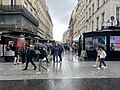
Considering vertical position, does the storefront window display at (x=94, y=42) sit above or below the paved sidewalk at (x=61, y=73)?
above

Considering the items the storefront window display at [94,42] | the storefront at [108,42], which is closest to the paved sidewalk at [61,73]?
the storefront at [108,42]

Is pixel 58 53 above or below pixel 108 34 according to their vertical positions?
below

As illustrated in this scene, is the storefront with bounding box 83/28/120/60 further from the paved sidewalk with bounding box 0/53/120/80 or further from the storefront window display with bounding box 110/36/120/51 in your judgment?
the paved sidewalk with bounding box 0/53/120/80

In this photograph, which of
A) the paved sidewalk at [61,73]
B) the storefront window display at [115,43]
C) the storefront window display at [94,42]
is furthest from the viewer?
the storefront window display at [94,42]

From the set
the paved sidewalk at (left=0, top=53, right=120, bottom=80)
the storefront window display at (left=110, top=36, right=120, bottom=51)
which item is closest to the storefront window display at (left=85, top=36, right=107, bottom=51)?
the storefront window display at (left=110, top=36, right=120, bottom=51)

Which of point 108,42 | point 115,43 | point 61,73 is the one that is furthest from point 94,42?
point 61,73

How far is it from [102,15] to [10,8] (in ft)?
51.2

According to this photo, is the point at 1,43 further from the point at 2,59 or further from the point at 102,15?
the point at 102,15

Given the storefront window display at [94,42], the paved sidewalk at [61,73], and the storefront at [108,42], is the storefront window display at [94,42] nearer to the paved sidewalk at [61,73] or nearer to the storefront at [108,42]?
the storefront at [108,42]

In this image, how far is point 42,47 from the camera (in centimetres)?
1446

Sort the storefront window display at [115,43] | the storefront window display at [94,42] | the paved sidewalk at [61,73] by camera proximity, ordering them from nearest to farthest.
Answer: the paved sidewalk at [61,73]
the storefront window display at [115,43]
the storefront window display at [94,42]

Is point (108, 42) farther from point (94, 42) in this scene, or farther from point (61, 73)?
point (61, 73)

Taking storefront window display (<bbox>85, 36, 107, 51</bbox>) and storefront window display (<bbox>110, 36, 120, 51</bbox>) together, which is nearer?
storefront window display (<bbox>110, 36, 120, 51</bbox>)

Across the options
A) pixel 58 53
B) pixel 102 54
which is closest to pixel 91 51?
pixel 58 53
